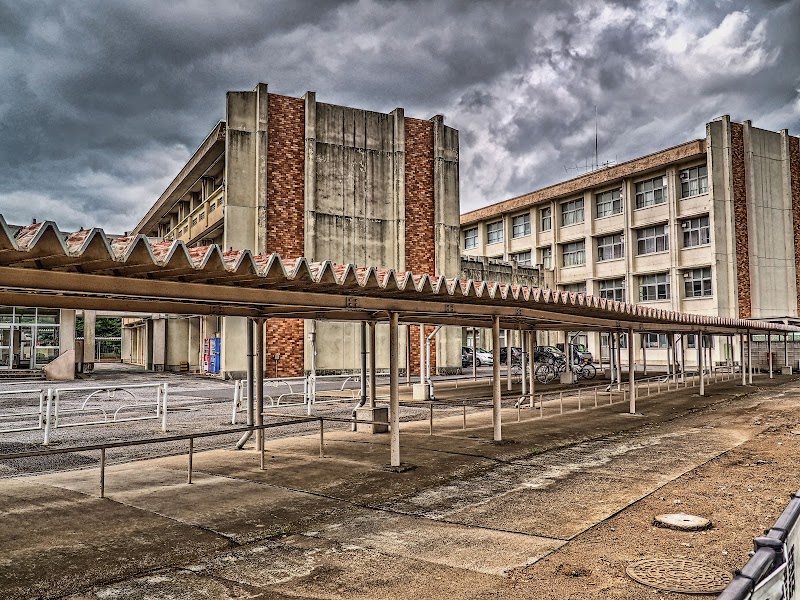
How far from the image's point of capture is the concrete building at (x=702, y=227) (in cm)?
4075

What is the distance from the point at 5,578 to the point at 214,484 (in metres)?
3.60

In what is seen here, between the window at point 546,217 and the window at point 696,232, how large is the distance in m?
12.9

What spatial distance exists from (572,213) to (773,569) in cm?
5283

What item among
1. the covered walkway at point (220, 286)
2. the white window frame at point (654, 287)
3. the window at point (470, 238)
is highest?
the window at point (470, 238)

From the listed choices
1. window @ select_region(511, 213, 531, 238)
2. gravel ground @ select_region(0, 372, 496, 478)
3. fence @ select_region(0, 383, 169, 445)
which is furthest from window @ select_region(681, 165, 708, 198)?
fence @ select_region(0, 383, 169, 445)

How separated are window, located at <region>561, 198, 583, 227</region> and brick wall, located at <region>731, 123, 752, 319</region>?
42.6ft

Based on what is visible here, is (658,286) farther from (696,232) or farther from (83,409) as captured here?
(83,409)

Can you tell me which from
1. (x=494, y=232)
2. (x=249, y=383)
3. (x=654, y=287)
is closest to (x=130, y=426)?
(x=249, y=383)

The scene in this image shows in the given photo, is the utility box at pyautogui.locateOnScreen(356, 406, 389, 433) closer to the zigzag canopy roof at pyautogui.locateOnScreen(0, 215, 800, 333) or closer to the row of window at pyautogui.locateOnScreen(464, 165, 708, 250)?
the zigzag canopy roof at pyautogui.locateOnScreen(0, 215, 800, 333)

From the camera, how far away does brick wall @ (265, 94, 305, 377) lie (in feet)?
99.4

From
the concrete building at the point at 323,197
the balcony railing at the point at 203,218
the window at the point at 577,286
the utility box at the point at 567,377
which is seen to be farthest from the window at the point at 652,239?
the balcony railing at the point at 203,218

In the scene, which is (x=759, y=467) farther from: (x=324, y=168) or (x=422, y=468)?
(x=324, y=168)

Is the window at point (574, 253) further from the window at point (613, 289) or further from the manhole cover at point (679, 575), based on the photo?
the manhole cover at point (679, 575)

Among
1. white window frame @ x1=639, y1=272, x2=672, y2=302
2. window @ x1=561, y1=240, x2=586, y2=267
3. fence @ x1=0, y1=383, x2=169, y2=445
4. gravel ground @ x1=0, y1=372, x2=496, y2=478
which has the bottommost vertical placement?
gravel ground @ x1=0, y1=372, x2=496, y2=478
